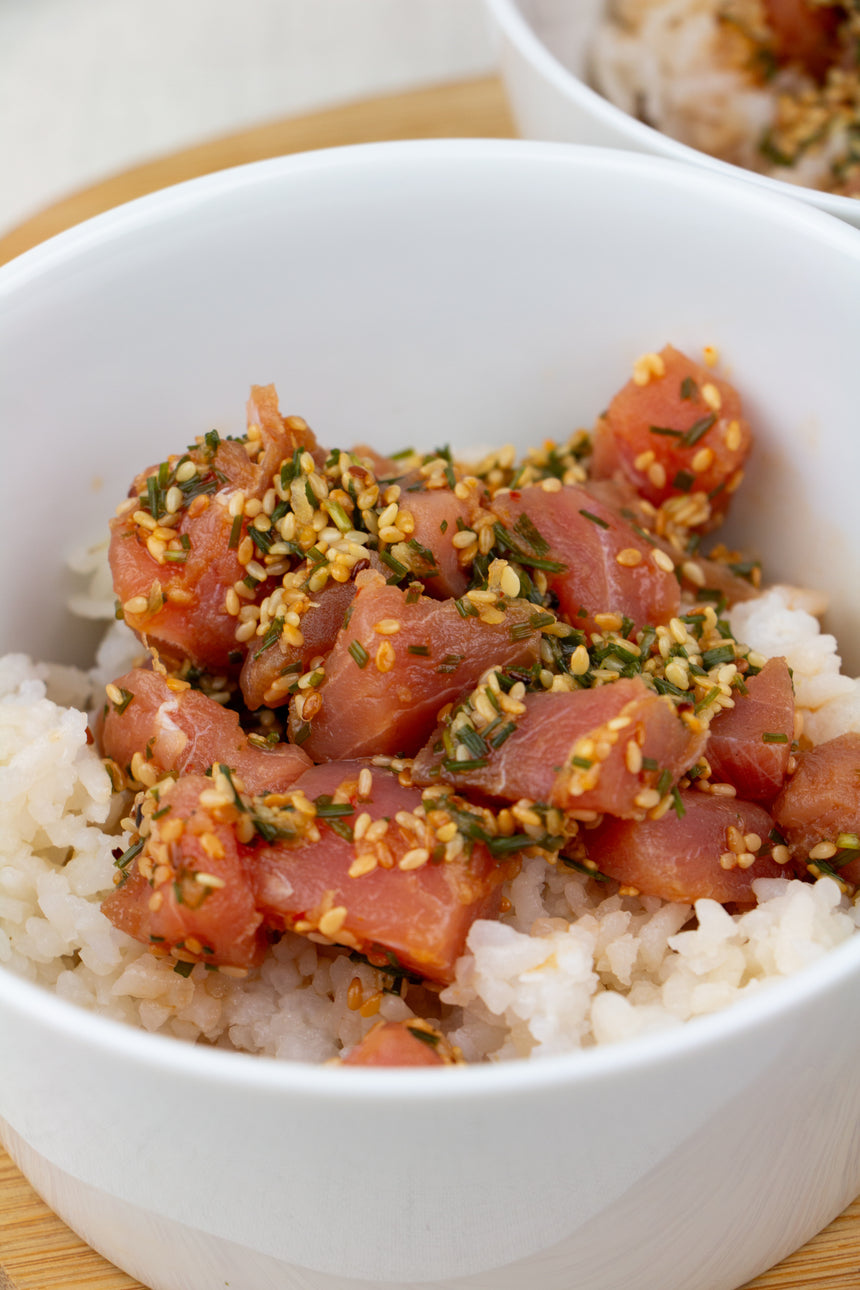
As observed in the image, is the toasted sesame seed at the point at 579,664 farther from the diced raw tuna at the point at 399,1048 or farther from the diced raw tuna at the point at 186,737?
the diced raw tuna at the point at 399,1048

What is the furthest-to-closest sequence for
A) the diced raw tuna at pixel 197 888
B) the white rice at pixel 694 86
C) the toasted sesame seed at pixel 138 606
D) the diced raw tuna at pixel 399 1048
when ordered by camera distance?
the white rice at pixel 694 86 → the toasted sesame seed at pixel 138 606 → the diced raw tuna at pixel 197 888 → the diced raw tuna at pixel 399 1048

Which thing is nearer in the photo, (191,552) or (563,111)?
(191,552)

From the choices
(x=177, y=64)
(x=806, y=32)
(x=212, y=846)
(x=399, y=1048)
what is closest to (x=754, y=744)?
(x=399, y=1048)

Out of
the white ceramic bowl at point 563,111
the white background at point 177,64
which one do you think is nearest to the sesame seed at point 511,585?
the white ceramic bowl at point 563,111

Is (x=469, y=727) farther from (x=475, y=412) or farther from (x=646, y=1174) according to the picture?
(x=475, y=412)

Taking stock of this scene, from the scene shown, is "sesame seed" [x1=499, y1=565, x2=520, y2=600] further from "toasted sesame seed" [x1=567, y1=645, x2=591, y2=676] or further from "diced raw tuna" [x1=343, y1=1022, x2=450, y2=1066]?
"diced raw tuna" [x1=343, y1=1022, x2=450, y2=1066]

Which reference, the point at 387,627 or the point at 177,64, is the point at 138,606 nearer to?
the point at 387,627
